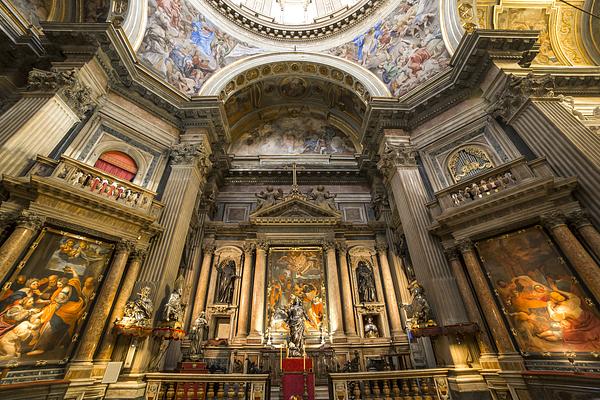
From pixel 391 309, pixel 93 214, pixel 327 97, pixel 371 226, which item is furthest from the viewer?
pixel 327 97

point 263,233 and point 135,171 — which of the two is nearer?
point 135,171

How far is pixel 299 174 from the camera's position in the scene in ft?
48.7

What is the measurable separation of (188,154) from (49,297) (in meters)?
6.02

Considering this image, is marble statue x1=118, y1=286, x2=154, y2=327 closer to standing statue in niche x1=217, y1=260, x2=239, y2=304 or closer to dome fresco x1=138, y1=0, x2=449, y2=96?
standing statue in niche x1=217, y1=260, x2=239, y2=304

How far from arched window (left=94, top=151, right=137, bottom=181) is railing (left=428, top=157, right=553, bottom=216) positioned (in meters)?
10.7

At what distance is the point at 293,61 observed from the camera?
14008mm

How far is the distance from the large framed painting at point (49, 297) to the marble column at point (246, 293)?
18.1ft

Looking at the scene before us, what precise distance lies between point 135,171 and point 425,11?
14302 millimetres

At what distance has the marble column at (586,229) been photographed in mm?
6046

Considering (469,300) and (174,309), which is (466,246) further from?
(174,309)

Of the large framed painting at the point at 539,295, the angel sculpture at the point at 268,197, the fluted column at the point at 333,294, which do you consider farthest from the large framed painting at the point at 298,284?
the large framed painting at the point at 539,295

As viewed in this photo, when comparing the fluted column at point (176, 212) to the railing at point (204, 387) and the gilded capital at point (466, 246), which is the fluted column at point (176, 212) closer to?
the railing at point (204, 387)

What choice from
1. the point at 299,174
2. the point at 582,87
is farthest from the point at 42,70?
the point at 582,87

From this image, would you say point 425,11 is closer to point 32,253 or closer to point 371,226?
point 371,226
